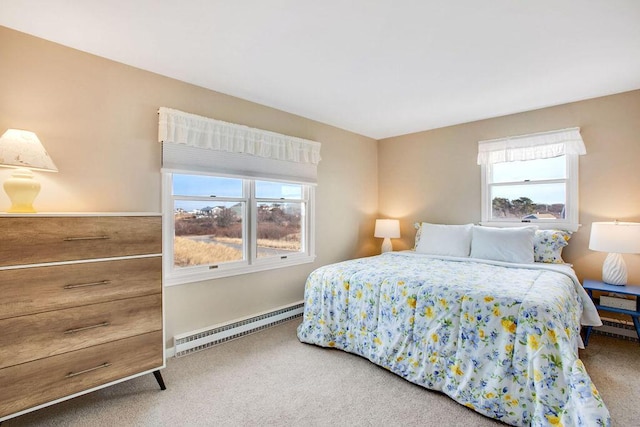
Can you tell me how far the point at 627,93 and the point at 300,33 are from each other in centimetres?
317

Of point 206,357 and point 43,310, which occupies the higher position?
point 43,310

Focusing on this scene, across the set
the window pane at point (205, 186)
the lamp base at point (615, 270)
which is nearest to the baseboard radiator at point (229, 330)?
the window pane at point (205, 186)

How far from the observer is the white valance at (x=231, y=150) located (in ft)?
8.14

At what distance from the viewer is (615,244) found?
2.58 metres

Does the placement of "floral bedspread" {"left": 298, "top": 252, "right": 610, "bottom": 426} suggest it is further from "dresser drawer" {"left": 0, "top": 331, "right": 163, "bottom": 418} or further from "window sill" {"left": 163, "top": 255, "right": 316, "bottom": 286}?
"dresser drawer" {"left": 0, "top": 331, "right": 163, "bottom": 418}

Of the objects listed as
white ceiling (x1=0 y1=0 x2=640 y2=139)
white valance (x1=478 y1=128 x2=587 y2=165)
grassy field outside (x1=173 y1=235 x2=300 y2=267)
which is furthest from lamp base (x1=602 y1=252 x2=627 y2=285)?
grassy field outside (x1=173 y1=235 x2=300 y2=267)

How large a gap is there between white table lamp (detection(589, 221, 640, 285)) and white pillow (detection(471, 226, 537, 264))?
488mm

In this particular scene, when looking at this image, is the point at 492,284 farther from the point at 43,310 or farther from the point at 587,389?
the point at 43,310

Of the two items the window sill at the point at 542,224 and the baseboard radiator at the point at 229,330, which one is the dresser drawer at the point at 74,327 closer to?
the baseboard radiator at the point at 229,330

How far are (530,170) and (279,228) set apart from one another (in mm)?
2925

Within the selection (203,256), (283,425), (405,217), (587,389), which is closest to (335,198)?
(405,217)

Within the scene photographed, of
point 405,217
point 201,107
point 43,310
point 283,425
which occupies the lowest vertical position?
point 283,425

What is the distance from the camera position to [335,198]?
3.96 meters

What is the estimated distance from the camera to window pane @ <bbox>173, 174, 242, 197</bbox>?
263cm
